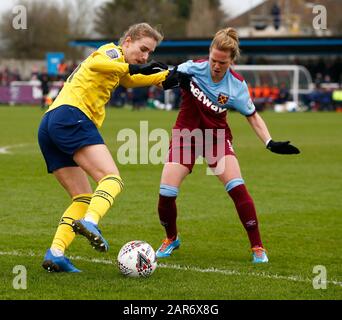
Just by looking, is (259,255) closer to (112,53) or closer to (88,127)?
(88,127)

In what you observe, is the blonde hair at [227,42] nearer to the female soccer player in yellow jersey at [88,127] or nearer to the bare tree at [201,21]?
the female soccer player in yellow jersey at [88,127]

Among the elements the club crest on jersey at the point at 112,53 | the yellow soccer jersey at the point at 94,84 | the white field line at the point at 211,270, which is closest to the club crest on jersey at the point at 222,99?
the yellow soccer jersey at the point at 94,84

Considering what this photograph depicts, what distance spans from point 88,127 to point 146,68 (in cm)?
68

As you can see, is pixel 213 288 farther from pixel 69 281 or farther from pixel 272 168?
pixel 272 168

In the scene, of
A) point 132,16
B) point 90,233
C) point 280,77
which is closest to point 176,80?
point 90,233

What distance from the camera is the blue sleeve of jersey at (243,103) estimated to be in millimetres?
8430

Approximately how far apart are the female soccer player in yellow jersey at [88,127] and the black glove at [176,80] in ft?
0.40

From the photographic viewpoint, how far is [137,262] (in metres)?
7.43

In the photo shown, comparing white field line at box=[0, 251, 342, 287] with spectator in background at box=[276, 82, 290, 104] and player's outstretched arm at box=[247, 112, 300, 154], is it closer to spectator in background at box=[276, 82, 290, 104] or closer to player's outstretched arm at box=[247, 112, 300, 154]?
player's outstretched arm at box=[247, 112, 300, 154]

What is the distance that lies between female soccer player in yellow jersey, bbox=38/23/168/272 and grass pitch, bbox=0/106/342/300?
1.83 feet

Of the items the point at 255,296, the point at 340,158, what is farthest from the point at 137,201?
the point at 340,158

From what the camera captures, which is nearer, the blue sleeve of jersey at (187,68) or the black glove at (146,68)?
the black glove at (146,68)

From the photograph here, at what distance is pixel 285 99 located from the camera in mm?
47375
